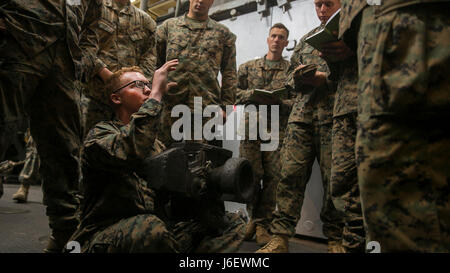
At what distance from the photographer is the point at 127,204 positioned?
0.81m

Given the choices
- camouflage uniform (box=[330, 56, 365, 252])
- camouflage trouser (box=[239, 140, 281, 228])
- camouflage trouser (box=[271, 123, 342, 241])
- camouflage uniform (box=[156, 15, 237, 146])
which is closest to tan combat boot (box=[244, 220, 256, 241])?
camouflage trouser (box=[239, 140, 281, 228])

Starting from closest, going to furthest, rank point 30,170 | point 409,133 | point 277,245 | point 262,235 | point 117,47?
1. point 409,133
2. point 277,245
3. point 117,47
4. point 262,235
5. point 30,170

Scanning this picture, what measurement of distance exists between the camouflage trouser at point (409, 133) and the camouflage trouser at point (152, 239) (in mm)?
401

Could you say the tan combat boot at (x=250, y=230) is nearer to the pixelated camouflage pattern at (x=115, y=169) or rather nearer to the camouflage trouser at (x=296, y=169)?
the camouflage trouser at (x=296, y=169)

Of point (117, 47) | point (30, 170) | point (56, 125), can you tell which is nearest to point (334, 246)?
point (56, 125)

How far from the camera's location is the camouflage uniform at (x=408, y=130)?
22.2 inches

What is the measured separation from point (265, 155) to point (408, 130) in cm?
164

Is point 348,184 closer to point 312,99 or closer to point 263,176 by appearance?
point 312,99

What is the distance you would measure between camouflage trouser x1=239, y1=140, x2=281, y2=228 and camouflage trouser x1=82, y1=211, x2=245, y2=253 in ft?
4.33

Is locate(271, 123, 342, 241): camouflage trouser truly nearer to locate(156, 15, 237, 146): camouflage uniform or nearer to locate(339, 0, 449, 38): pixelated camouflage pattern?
locate(156, 15, 237, 146): camouflage uniform

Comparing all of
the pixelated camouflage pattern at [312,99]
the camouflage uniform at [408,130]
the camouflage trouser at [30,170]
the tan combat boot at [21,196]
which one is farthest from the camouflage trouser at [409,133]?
the tan combat boot at [21,196]

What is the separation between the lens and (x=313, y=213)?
2.20 meters

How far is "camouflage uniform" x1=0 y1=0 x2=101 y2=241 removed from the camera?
0.98 meters
